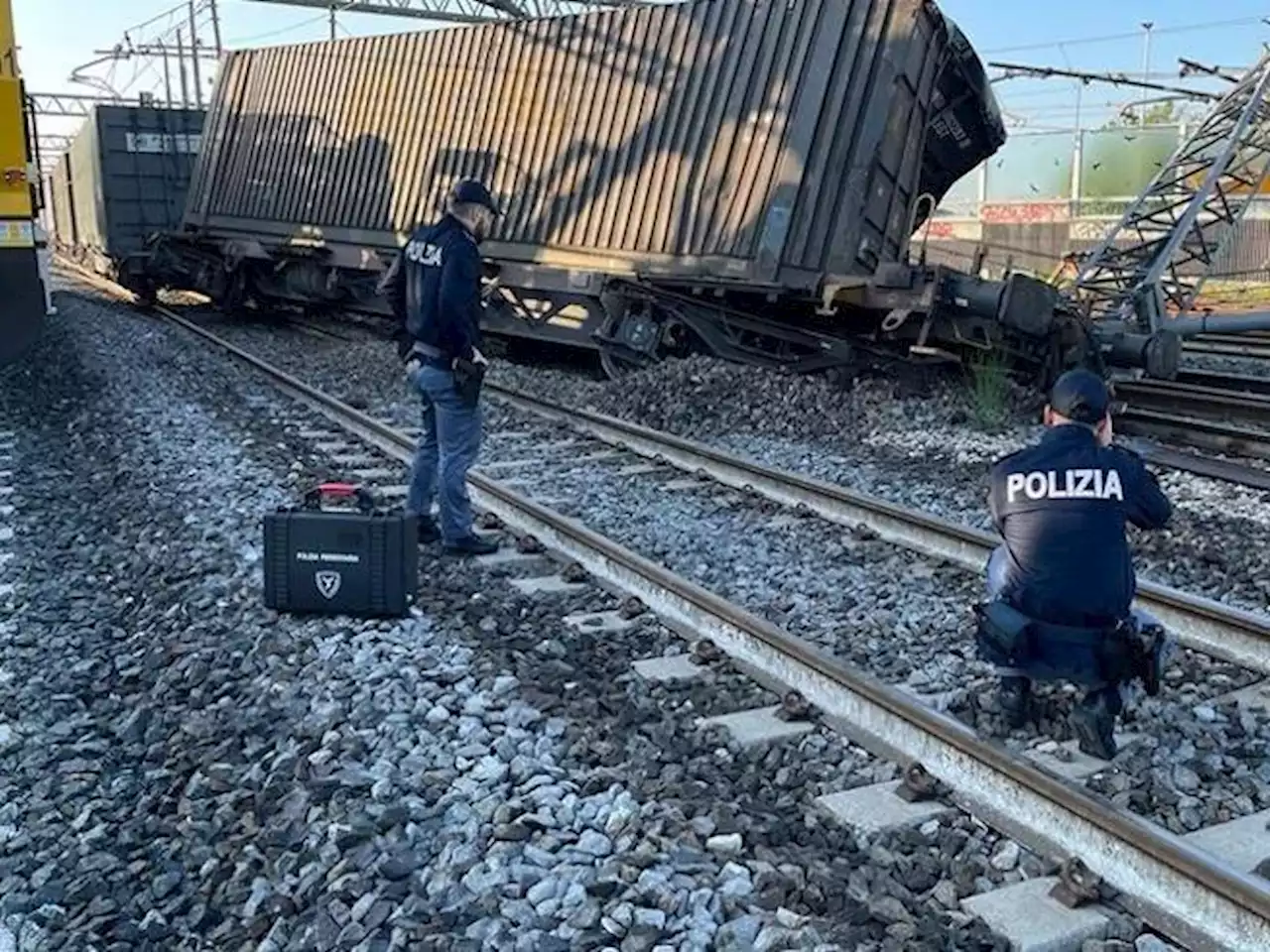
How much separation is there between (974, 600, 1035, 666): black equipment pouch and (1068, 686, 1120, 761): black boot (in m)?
0.25

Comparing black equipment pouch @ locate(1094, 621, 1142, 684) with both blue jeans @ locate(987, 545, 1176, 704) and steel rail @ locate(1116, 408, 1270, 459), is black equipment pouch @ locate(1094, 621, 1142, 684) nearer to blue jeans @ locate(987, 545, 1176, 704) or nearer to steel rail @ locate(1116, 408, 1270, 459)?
blue jeans @ locate(987, 545, 1176, 704)

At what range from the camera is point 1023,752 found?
4160mm

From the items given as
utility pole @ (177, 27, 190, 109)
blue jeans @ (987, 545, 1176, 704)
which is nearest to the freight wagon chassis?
blue jeans @ (987, 545, 1176, 704)

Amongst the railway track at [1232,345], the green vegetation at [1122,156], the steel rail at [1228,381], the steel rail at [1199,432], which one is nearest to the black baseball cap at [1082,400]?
the steel rail at [1199,432]

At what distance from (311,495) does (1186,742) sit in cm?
367

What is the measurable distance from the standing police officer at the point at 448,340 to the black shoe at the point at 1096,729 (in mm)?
3181

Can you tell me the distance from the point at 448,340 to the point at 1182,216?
14621mm

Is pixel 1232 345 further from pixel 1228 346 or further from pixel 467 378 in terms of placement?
pixel 467 378

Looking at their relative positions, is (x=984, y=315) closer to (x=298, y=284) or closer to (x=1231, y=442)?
(x=1231, y=442)

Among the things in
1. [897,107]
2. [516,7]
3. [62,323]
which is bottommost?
[62,323]

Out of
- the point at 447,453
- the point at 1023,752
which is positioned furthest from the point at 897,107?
the point at 1023,752

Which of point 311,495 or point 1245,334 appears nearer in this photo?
point 311,495

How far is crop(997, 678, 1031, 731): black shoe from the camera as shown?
4273 mm

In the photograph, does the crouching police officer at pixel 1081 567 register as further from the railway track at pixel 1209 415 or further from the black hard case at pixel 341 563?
the railway track at pixel 1209 415
